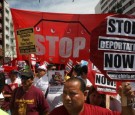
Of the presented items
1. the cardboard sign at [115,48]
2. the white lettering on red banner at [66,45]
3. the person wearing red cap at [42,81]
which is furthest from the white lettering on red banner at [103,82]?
the person wearing red cap at [42,81]

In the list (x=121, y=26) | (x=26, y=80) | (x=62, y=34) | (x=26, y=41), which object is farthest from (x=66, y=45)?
(x=121, y=26)

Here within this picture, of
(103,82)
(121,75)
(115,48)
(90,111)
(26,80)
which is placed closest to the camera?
(90,111)

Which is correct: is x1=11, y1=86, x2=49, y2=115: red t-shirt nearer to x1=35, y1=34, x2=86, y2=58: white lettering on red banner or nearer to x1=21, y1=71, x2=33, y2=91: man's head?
x1=21, y1=71, x2=33, y2=91: man's head

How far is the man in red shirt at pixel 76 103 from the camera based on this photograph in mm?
3291

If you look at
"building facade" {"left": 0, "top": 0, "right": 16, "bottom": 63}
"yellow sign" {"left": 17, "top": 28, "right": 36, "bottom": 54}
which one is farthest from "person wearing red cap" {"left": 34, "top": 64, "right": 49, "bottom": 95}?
"building facade" {"left": 0, "top": 0, "right": 16, "bottom": 63}

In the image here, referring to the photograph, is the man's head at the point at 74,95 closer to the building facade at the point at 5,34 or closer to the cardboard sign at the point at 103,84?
the cardboard sign at the point at 103,84

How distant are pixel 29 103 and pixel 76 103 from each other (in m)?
2.61

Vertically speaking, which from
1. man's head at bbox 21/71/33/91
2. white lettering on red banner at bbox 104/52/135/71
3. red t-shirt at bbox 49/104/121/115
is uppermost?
white lettering on red banner at bbox 104/52/135/71

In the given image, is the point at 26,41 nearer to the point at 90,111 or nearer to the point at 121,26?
the point at 121,26

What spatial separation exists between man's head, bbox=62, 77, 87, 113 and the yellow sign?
386cm

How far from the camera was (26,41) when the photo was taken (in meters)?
7.66

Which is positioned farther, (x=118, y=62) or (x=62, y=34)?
(x=62, y=34)

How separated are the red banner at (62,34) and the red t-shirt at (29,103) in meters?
1.27

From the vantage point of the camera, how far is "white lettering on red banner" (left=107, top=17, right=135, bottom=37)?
14.0 feet
